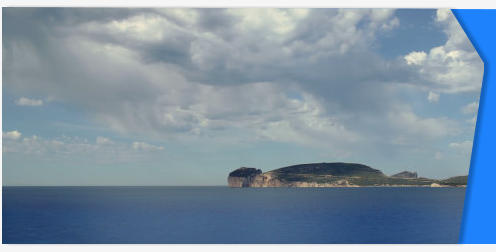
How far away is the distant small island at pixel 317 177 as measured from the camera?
159125 mm

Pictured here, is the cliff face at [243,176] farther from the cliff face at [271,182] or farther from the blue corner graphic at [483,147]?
the blue corner graphic at [483,147]

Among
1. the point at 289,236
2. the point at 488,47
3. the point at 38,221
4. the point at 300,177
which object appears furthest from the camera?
the point at 300,177

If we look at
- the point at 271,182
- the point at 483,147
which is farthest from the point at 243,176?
the point at 483,147

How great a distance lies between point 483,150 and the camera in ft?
40.1

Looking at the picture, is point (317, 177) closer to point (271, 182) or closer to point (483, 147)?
point (271, 182)

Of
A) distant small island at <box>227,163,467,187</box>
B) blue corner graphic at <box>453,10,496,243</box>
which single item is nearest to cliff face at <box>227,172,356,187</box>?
distant small island at <box>227,163,467,187</box>

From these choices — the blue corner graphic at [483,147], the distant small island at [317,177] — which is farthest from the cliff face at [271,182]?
the blue corner graphic at [483,147]

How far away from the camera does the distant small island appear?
522ft
